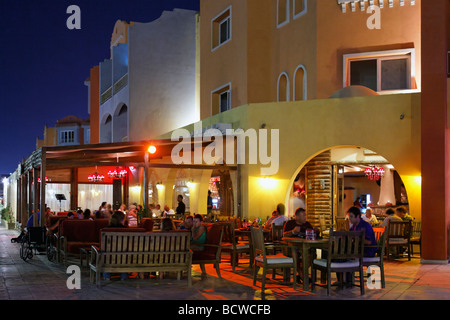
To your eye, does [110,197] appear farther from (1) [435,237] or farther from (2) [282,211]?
(1) [435,237]

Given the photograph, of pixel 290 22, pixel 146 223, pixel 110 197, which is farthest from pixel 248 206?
pixel 110 197

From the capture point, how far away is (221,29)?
2153 centimetres

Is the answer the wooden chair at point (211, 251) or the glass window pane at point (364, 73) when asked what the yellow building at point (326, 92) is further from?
the wooden chair at point (211, 251)

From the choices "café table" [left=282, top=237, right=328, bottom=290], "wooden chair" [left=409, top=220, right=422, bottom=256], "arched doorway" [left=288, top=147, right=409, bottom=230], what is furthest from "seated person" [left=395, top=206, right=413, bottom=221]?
"café table" [left=282, top=237, right=328, bottom=290]

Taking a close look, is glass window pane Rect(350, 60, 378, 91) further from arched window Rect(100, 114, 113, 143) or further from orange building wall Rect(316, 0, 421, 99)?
arched window Rect(100, 114, 113, 143)

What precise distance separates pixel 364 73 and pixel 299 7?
10.7 ft

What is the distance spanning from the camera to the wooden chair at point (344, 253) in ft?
27.7

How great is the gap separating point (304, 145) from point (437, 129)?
403 centimetres

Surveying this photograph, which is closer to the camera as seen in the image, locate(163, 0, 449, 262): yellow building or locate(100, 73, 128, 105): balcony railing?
locate(163, 0, 449, 262): yellow building

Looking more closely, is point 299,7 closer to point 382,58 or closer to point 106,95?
point 382,58

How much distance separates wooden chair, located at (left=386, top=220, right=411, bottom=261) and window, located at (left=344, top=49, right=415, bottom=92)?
5349mm

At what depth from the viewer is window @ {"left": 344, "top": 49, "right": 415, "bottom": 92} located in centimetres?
1678

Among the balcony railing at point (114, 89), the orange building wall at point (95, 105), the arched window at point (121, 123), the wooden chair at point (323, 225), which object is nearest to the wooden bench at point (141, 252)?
the wooden chair at point (323, 225)

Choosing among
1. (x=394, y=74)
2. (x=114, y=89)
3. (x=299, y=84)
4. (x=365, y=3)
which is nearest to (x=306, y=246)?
(x=394, y=74)
